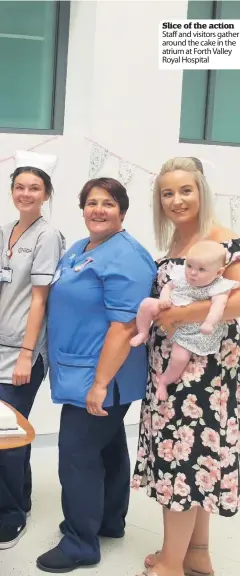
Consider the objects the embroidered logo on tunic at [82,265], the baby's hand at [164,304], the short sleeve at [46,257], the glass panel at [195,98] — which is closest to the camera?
the baby's hand at [164,304]

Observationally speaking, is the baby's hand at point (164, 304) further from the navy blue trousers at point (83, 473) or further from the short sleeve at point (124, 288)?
the navy blue trousers at point (83, 473)

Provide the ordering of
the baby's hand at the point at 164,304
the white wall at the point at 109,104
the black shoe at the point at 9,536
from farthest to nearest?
the white wall at the point at 109,104 → the black shoe at the point at 9,536 → the baby's hand at the point at 164,304

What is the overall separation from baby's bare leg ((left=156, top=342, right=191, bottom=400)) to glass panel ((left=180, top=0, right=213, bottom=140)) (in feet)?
6.63

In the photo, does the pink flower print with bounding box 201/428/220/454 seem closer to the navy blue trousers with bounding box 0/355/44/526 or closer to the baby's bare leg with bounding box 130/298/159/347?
the baby's bare leg with bounding box 130/298/159/347

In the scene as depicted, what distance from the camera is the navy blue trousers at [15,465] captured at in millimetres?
2227

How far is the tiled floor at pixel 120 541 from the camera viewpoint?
7.16 ft

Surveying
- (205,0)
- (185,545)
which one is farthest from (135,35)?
(185,545)

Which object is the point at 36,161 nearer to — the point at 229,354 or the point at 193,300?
the point at 193,300

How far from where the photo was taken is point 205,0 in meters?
3.62

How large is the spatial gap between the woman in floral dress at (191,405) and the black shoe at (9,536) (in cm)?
58

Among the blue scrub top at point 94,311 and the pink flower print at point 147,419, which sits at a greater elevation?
the blue scrub top at point 94,311

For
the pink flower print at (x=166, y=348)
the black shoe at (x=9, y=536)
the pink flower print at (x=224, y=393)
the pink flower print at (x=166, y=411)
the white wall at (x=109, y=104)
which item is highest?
the white wall at (x=109, y=104)

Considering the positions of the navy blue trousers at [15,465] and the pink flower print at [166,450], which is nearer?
the pink flower print at [166,450]

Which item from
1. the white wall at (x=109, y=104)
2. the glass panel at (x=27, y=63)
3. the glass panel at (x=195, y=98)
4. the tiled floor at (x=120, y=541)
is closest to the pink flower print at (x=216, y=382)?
the tiled floor at (x=120, y=541)
